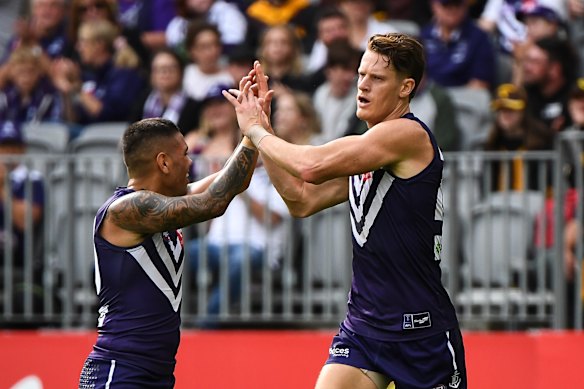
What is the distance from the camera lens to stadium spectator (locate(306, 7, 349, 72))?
1186 cm

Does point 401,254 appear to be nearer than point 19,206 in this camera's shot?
Yes

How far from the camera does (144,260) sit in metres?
5.81

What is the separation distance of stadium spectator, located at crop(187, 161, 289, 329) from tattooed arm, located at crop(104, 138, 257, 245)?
3.75m

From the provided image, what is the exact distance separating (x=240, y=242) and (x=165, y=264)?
12.7 feet

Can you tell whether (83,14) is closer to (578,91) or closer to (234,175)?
(578,91)

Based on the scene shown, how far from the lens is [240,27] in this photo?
42.1 feet

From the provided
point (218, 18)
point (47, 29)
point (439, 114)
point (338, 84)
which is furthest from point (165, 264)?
point (47, 29)

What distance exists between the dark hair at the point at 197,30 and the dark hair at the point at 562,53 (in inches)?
127

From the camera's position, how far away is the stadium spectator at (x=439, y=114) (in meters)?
10.5

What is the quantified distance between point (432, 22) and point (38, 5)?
4595 mm

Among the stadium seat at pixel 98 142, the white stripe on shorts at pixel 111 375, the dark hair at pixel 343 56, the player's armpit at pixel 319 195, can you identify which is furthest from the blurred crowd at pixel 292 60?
the white stripe on shorts at pixel 111 375

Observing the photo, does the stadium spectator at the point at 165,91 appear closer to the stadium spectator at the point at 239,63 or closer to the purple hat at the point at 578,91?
the stadium spectator at the point at 239,63

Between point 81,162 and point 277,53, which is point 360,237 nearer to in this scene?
point 81,162

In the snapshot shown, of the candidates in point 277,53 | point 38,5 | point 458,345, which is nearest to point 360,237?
point 458,345
